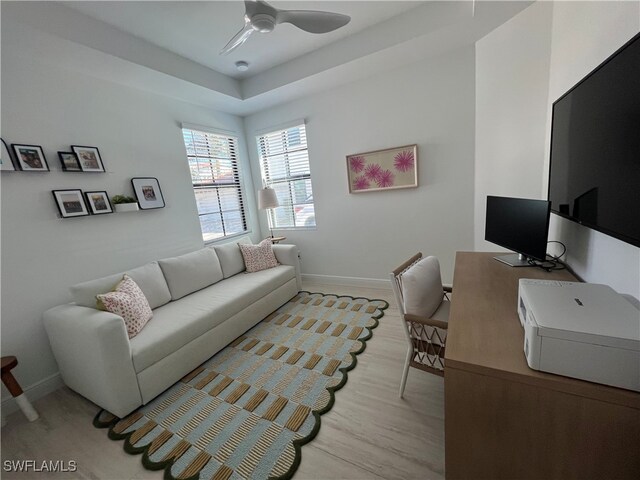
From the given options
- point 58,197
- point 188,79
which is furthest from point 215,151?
point 58,197

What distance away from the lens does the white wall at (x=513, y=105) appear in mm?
1823

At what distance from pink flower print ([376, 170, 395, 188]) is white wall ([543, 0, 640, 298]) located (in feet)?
4.93

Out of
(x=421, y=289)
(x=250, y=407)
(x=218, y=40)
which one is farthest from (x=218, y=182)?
(x=421, y=289)

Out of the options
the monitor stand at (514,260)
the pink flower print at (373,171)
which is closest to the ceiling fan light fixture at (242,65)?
the pink flower print at (373,171)

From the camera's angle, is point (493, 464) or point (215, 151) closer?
point (493, 464)

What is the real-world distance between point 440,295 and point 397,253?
1.54 metres

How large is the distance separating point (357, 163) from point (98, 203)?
2.72 m

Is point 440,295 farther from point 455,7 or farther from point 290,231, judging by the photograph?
point 290,231

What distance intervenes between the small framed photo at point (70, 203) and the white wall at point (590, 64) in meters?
3.48

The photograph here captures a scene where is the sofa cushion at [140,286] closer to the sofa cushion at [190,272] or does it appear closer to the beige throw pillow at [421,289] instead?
the sofa cushion at [190,272]

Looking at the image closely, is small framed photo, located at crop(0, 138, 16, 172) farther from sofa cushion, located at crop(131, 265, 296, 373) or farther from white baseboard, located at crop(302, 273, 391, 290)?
white baseboard, located at crop(302, 273, 391, 290)

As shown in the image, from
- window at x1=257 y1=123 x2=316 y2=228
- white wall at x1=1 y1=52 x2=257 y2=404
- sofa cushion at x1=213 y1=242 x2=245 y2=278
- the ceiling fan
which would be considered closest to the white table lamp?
window at x1=257 y1=123 x2=316 y2=228

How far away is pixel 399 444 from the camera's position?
136cm

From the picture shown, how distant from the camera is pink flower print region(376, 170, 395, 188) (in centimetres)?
305
